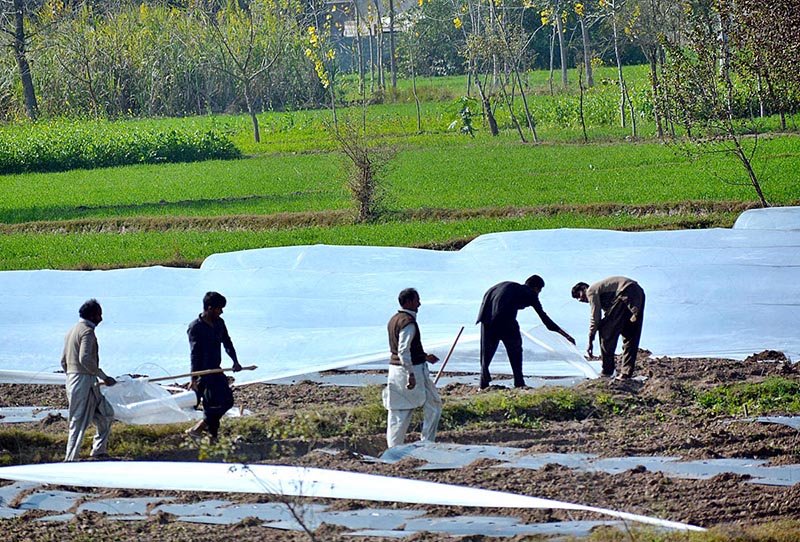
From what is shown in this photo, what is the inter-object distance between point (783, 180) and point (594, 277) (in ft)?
26.1

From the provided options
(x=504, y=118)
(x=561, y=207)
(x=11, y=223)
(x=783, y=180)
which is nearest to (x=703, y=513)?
(x=561, y=207)

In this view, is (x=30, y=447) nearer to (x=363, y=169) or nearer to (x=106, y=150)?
(x=363, y=169)

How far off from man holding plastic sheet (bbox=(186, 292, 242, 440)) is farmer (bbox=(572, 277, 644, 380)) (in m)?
3.31

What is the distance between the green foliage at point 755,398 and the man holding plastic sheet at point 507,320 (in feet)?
4.45

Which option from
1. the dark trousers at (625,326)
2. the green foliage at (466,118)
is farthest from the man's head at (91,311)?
the green foliage at (466,118)

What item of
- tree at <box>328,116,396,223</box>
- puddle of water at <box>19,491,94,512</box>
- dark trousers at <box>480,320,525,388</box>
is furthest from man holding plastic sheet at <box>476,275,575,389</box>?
tree at <box>328,116,396,223</box>

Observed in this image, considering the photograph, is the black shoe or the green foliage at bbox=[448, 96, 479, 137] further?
the green foliage at bbox=[448, 96, 479, 137]

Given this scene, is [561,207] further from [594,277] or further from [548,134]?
[548,134]

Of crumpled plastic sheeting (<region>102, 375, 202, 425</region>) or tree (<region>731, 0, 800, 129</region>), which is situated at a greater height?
tree (<region>731, 0, 800, 129</region>)

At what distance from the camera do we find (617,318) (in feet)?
31.5

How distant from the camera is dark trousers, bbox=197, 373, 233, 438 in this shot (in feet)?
26.6

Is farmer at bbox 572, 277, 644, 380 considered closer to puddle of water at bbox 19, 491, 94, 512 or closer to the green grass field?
puddle of water at bbox 19, 491, 94, 512

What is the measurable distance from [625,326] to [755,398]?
4.29 ft

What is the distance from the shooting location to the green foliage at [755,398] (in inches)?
336
